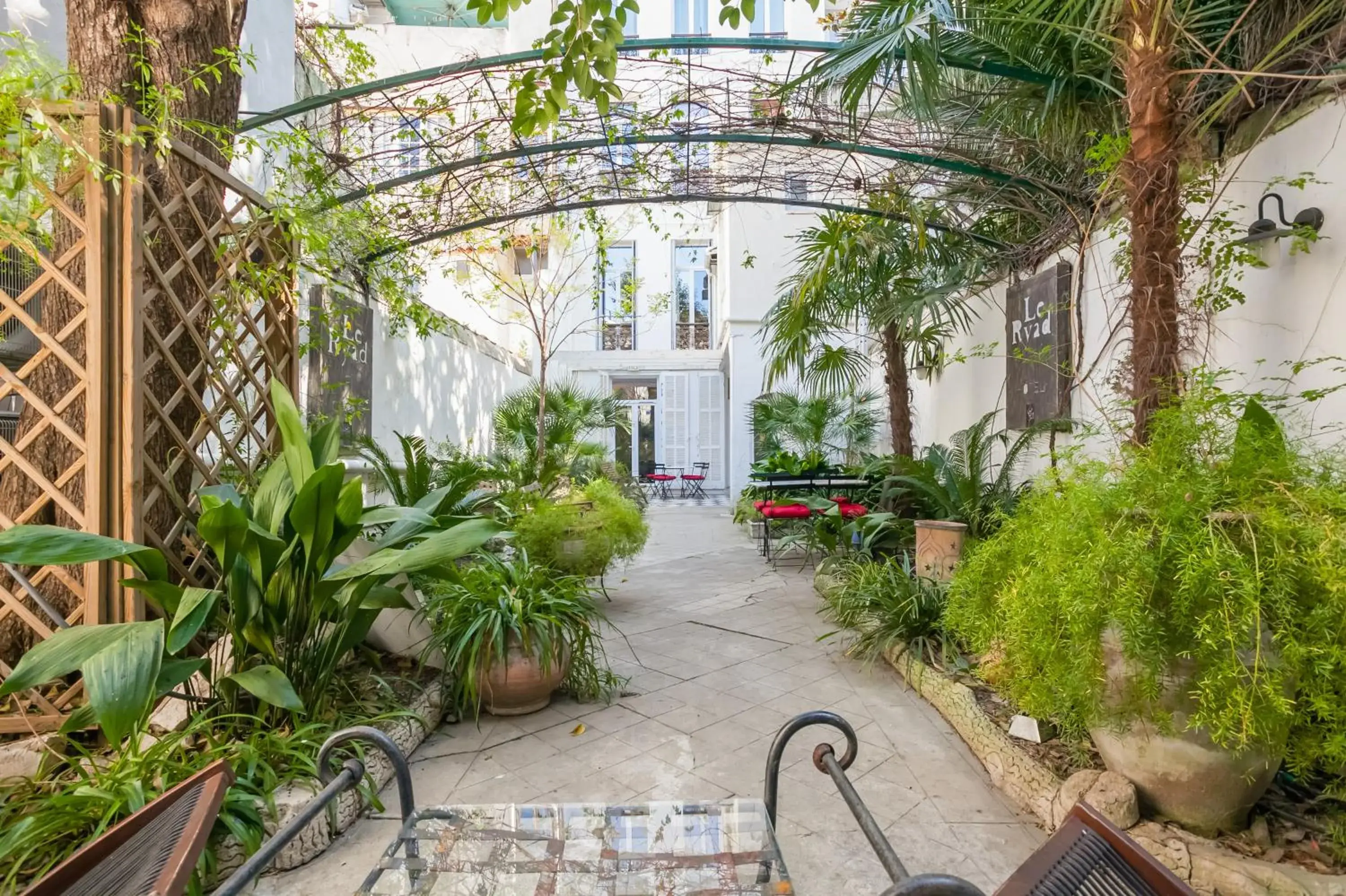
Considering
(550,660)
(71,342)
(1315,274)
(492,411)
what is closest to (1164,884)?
(550,660)

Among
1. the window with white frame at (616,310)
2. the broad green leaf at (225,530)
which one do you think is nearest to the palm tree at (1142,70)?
the broad green leaf at (225,530)

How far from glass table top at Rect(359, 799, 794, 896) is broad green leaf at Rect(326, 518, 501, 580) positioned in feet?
2.72

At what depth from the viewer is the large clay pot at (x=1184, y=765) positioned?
1727 millimetres

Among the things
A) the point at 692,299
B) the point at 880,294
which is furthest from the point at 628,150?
the point at 692,299

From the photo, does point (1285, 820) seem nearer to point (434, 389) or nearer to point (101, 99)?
point (101, 99)

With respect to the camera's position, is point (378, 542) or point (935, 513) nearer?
point (378, 542)

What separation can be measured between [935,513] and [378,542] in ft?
12.4

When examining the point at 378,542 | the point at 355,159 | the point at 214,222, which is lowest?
the point at 378,542

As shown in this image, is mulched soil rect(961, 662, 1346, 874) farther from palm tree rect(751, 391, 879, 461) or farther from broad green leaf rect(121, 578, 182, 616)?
palm tree rect(751, 391, 879, 461)

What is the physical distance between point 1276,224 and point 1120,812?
7.69 feet

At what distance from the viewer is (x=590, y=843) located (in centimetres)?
150

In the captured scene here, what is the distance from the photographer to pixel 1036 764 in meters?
Result: 2.17

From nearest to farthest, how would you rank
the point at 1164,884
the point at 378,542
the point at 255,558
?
the point at 1164,884, the point at 255,558, the point at 378,542

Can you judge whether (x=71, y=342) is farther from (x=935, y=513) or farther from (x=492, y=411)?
(x=492, y=411)
